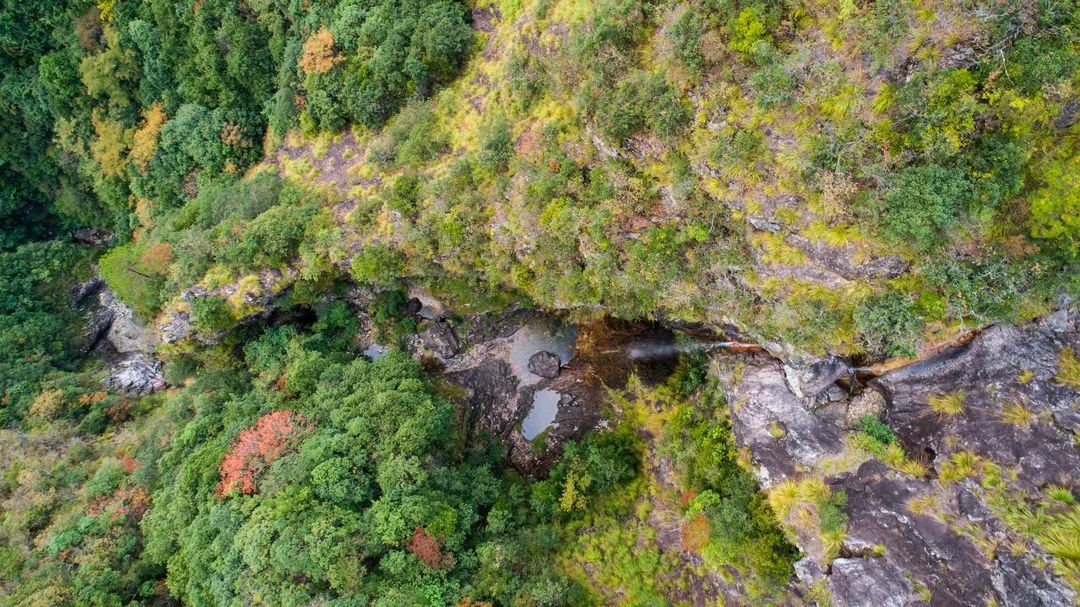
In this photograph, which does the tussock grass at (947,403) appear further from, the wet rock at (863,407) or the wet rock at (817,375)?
the wet rock at (817,375)

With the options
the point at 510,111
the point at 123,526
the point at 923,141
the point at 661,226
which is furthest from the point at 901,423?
the point at 123,526

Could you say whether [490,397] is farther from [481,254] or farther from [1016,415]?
[1016,415]

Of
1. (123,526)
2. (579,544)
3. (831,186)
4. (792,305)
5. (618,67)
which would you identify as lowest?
(579,544)

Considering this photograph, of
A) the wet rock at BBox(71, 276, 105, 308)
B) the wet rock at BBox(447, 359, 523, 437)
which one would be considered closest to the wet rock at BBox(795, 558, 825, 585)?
the wet rock at BBox(447, 359, 523, 437)

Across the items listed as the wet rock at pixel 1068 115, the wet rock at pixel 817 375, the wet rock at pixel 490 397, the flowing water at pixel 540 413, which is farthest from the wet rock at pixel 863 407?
the wet rock at pixel 490 397

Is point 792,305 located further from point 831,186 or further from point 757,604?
point 757,604

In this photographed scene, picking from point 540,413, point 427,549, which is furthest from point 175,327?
point 540,413

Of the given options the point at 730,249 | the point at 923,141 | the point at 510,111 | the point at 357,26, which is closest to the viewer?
the point at 923,141
